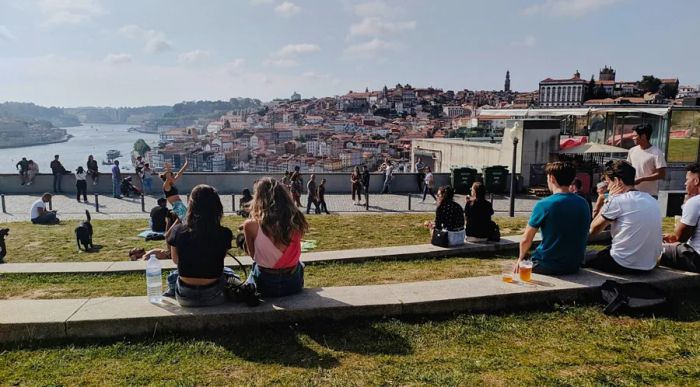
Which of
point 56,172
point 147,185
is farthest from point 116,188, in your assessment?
point 56,172

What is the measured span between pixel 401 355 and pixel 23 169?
17861 mm

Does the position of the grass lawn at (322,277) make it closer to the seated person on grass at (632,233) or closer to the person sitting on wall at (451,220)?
the person sitting on wall at (451,220)

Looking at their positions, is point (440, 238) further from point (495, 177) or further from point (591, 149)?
point (591, 149)

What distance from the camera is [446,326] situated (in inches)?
141

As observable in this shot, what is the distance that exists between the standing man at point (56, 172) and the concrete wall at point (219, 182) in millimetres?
200

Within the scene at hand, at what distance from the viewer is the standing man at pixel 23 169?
1677 centimetres

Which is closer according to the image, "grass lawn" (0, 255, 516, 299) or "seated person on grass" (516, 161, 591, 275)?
"seated person on grass" (516, 161, 591, 275)

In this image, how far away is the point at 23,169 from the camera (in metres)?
17.0

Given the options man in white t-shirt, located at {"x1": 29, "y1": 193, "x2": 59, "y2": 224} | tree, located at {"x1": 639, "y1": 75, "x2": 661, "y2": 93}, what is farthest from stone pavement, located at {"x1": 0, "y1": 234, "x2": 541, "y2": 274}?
tree, located at {"x1": 639, "y1": 75, "x2": 661, "y2": 93}

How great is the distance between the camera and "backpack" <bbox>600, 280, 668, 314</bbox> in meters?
3.68

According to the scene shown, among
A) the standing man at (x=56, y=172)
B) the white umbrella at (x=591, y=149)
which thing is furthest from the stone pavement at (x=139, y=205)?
the white umbrella at (x=591, y=149)

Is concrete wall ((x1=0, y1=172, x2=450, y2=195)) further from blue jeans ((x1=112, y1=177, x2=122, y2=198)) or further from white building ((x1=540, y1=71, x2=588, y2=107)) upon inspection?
white building ((x1=540, y1=71, x2=588, y2=107))

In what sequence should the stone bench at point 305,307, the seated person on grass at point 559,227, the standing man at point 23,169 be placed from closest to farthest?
the stone bench at point 305,307 < the seated person on grass at point 559,227 < the standing man at point 23,169

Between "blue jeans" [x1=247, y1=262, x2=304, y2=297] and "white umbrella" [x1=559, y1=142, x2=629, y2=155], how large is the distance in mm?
15680
